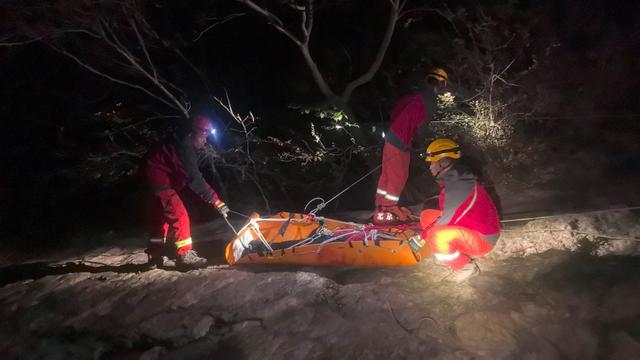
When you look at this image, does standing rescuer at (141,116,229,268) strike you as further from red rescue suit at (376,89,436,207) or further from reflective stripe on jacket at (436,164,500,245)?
reflective stripe on jacket at (436,164,500,245)

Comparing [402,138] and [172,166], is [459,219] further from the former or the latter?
[172,166]

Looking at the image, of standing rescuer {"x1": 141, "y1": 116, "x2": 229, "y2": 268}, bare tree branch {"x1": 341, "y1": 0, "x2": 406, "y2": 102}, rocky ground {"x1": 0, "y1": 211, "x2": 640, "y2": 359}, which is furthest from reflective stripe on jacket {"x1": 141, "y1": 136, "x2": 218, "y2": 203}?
bare tree branch {"x1": 341, "y1": 0, "x2": 406, "y2": 102}

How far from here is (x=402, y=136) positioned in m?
4.67

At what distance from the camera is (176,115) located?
28.6ft

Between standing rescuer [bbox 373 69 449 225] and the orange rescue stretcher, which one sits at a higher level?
standing rescuer [bbox 373 69 449 225]


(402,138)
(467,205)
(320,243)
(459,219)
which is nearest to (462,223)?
(459,219)

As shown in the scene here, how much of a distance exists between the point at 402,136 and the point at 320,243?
1.79 metres

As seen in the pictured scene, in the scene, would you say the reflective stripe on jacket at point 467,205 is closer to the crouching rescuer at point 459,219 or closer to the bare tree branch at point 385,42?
the crouching rescuer at point 459,219

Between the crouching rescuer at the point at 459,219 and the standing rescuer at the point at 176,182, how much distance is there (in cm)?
253

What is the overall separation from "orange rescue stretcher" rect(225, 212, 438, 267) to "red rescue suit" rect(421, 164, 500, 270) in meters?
0.36

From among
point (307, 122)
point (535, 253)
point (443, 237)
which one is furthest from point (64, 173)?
point (535, 253)

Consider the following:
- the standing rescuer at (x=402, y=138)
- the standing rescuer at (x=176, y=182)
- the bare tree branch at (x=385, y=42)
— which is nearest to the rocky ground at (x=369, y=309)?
the standing rescuer at (x=176, y=182)

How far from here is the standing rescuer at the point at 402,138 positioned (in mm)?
4605

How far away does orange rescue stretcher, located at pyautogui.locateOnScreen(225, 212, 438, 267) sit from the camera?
3.52m
